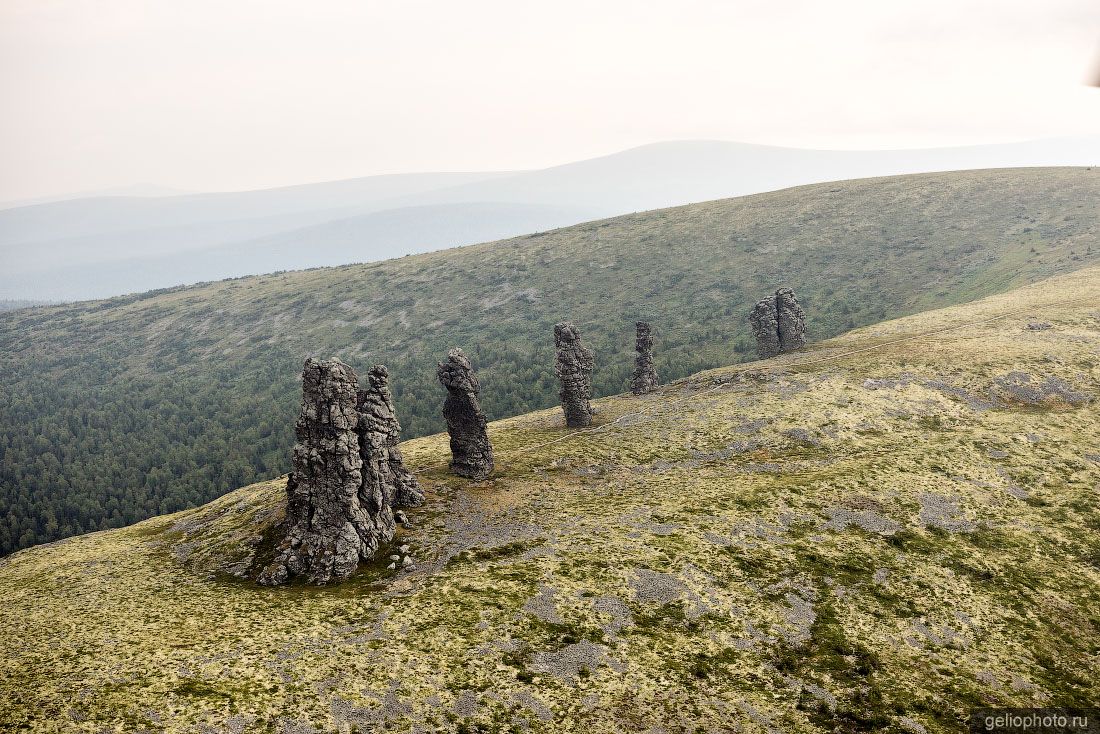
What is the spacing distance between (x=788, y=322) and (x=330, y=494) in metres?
81.1

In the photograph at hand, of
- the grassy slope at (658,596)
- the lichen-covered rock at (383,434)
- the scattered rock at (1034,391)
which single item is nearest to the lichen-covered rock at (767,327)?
the grassy slope at (658,596)

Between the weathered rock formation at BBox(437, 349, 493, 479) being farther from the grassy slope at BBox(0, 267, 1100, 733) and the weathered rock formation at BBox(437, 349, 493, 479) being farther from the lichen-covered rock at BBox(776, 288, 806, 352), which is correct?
the lichen-covered rock at BBox(776, 288, 806, 352)

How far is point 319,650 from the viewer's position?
33625 millimetres

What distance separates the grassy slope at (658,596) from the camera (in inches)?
1184

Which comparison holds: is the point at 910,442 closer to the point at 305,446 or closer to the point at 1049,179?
the point at 305,446

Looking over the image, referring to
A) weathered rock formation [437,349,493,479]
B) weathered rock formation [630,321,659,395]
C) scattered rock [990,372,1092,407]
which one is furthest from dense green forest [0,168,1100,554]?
weathered rock formation [437,349,493,479]

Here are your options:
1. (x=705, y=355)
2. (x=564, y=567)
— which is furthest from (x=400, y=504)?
(x=705, y=355)

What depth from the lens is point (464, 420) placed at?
5934cm

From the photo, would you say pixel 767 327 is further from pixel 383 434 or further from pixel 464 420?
pixel 383 434

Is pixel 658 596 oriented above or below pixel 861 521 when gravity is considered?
above

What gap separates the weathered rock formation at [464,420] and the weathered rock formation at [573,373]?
17.0m

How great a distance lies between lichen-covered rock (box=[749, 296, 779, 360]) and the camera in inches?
4070

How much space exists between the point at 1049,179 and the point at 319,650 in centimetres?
23900

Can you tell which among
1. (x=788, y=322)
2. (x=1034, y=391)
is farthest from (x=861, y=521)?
(x=788, y=322)
